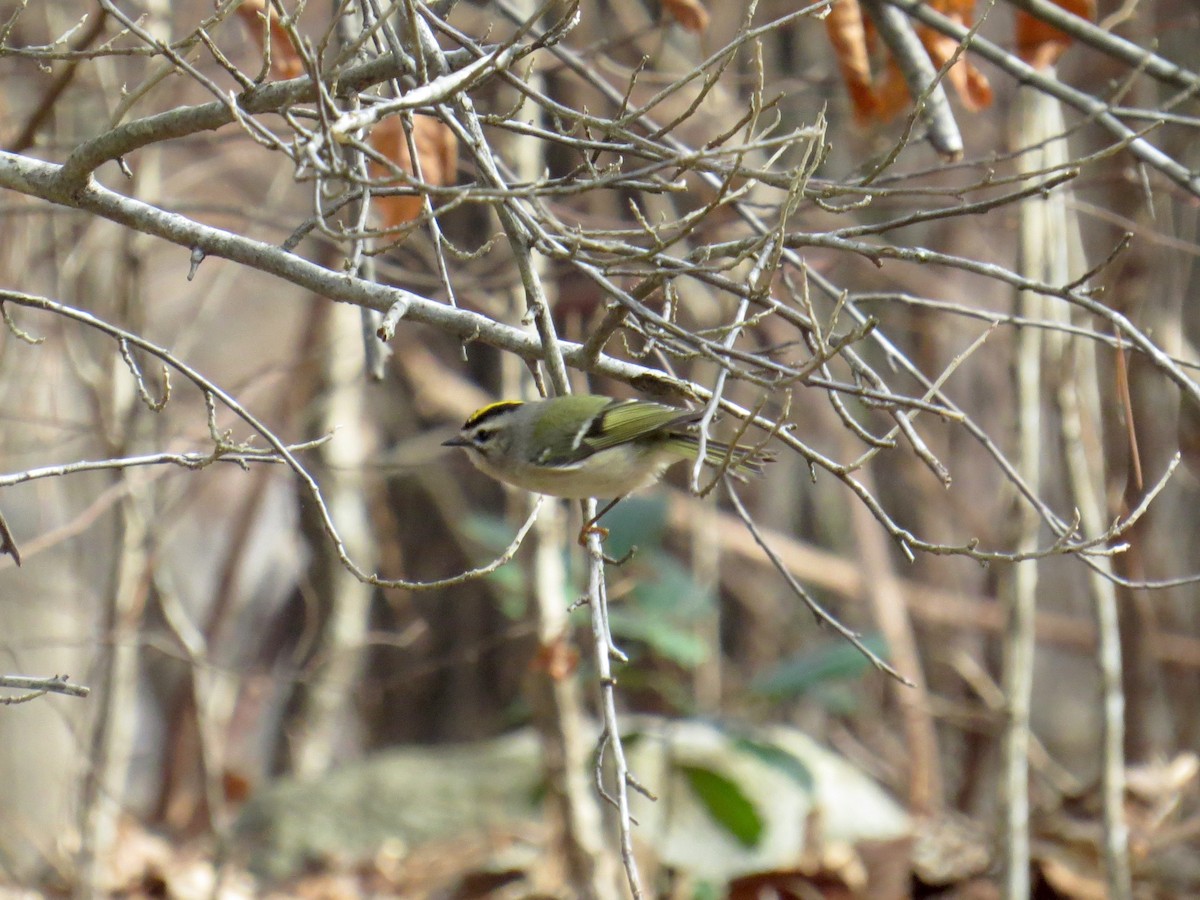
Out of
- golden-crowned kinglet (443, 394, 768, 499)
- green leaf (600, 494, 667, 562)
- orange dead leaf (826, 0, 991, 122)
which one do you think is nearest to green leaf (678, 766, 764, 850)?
green leaf (600, 494, 667, 562)

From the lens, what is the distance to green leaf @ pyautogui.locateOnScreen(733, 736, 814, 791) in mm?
5012

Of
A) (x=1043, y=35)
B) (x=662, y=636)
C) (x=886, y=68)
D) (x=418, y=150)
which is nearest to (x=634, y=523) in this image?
(x=662, y=636)

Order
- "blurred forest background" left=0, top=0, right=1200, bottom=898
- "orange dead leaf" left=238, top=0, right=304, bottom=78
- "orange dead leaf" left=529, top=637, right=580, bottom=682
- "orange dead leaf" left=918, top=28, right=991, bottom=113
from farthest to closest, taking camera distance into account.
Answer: "orange dead leaf" left=529, top=637, right=580, bottom=682 < "orange dead leaf" left=918, top=28, right=991, bottom=113 < "orange dead leaf" left=238, top=0, right=304, bottom=78 < "blurred forest background" left=0, top=0, right=1200, bottom=898

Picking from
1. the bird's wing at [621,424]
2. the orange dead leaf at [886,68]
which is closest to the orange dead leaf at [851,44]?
the orange dead leaf at [886,68]

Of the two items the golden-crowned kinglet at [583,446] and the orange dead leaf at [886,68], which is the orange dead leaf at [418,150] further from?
the orange dead leaf at [886,68]

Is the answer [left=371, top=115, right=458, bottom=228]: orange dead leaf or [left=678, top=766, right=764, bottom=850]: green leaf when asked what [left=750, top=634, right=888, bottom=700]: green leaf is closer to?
[left=678, top=766, right=764, bottom=850]: green leaf

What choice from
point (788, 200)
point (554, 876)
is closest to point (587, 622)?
point (554, 876)

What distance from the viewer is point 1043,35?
12.1ft

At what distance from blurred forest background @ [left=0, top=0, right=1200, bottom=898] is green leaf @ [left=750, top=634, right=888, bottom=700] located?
2cm

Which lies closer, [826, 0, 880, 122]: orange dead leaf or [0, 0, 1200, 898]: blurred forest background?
[0, 0, 1200, 898]: blurred forest background

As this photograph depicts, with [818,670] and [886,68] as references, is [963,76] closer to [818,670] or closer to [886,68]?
[886,68]

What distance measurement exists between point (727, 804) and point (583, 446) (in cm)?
220

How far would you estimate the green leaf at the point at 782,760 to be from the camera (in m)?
5.01

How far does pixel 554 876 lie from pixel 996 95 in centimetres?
538
